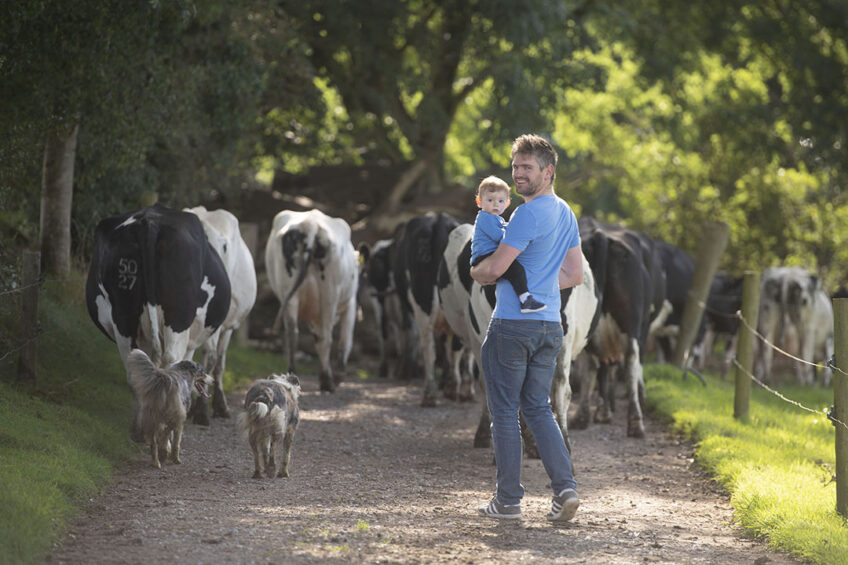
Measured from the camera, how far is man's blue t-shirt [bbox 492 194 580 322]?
6.95 m

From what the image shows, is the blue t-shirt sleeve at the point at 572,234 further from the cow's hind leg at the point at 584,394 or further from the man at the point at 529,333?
the cow's hind leg at the point at 584,394

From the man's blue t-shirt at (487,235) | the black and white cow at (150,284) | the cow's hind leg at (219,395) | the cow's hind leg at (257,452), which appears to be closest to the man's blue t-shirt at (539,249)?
the man's blue t-shirt at (487,235)

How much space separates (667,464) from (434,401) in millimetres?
4250

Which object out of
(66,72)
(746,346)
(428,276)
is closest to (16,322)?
(66,72)

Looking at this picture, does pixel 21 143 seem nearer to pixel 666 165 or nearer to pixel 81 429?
pixel 81 429

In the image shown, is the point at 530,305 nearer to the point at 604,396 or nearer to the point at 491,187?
the point at 491,187

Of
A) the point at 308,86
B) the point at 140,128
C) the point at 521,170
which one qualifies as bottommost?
the point at 521,170

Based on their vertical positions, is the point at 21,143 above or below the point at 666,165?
below

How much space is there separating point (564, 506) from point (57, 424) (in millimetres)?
4367

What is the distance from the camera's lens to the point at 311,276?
14.4 metres

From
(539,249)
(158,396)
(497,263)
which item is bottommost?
(158,396)

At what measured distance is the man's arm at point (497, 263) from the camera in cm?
693

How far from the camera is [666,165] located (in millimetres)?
25562

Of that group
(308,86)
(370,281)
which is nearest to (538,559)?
(370,281)
